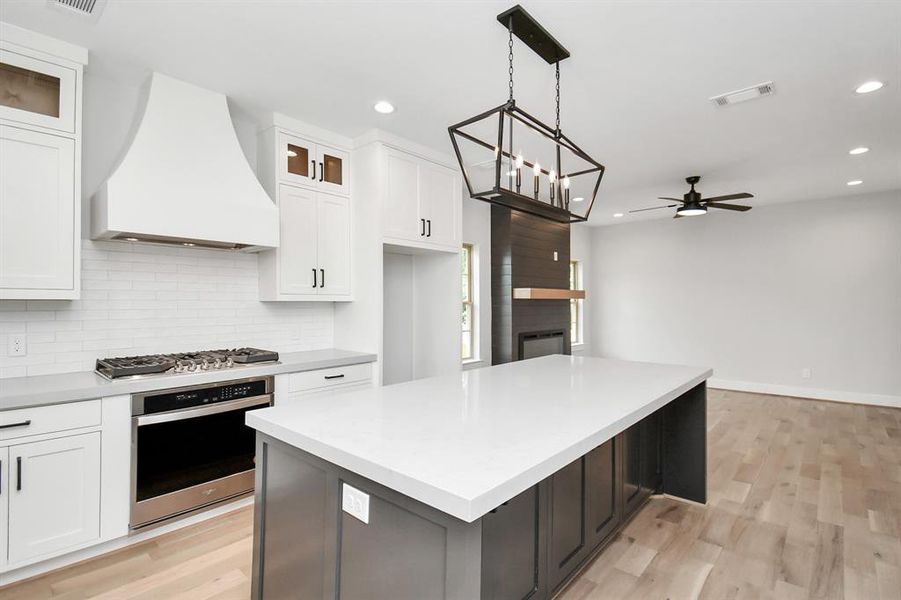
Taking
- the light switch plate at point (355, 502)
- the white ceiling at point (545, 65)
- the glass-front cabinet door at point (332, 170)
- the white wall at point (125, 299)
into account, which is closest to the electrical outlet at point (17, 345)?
the white wall at point (125, 299)

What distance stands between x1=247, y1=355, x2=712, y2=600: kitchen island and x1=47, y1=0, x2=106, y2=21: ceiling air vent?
2.01m

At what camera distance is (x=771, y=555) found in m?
2.37

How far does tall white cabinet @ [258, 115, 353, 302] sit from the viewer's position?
3275 mm

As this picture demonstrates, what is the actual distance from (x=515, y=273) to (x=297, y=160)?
3.00 m

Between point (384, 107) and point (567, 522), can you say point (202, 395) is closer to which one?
point (567, 522)

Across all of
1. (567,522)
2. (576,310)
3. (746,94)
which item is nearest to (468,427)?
(567,522)

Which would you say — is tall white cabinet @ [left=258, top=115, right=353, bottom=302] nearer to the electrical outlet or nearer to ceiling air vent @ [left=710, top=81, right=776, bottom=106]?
the electrical outlet

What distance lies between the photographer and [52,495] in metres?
2.13

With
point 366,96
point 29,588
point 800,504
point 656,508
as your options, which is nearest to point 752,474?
point 800,504

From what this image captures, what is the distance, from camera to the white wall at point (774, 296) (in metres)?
5.66

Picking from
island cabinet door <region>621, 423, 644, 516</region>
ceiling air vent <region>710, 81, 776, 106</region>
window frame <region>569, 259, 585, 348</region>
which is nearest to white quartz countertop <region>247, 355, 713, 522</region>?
island cabinet door <region>621, 423, 644, 516</region>

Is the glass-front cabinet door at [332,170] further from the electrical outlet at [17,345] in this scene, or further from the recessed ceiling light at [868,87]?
the recessed ceiling light at [868,87]

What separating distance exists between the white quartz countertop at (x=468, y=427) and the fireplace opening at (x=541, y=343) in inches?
123

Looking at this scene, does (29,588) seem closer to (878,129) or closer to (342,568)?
(342,568)
